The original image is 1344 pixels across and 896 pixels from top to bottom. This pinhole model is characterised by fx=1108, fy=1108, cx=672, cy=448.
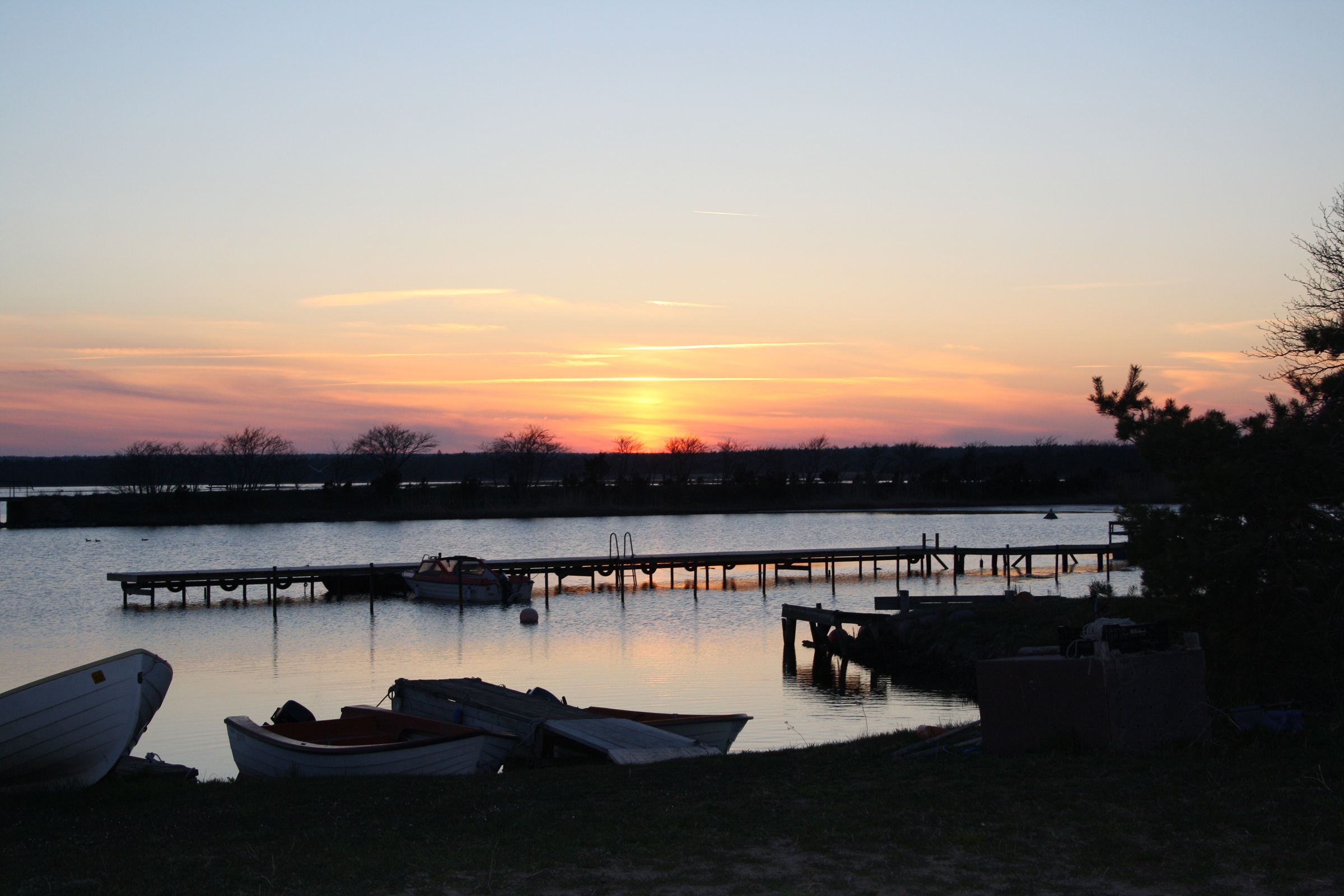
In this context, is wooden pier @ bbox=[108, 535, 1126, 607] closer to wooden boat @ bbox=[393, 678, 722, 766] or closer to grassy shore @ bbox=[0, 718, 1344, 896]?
wooden boat @ bbox=[393, 678, 722, 766]

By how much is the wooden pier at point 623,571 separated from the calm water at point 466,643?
73 cm

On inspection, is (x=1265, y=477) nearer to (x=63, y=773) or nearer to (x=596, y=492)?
(x=63, y=773)

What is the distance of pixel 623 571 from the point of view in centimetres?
4366

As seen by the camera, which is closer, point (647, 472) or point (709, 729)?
point (709, 729)

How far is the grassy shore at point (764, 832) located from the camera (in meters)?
6.35

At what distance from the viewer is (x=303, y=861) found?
280 inches

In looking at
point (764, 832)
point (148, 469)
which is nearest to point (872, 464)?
point (148, 469)

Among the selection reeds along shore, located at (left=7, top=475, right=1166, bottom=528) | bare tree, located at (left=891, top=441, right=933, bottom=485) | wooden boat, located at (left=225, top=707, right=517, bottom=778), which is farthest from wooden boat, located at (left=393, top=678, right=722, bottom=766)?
bare tree, located at (left=891, top=441, right=933, bottom=485)

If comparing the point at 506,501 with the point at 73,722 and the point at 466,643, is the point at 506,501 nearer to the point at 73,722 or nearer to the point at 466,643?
the point at 466,643

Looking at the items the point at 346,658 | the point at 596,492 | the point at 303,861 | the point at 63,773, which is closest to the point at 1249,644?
the point at 303,861

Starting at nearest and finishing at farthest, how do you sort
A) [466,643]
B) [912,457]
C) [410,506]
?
[466,643] < [410,506] < [912,457]

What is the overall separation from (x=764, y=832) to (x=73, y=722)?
6978 millimetres

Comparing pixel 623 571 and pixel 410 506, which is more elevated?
pixel 410 506

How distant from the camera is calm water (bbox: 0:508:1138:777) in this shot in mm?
20266
